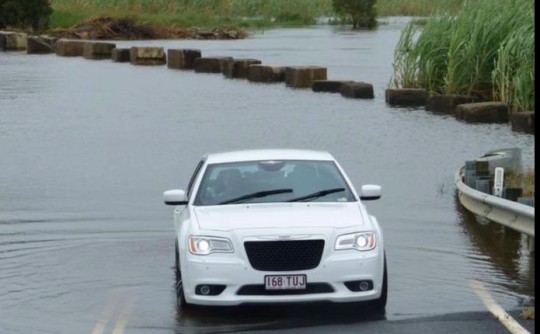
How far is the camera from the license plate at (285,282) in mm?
12070

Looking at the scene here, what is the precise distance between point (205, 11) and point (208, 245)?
93051 millimetres

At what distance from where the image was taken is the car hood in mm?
12383

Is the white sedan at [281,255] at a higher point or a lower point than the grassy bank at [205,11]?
higher

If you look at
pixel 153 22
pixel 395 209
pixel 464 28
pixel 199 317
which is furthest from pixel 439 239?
pixel 153 22

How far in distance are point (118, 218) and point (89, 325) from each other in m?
7.61

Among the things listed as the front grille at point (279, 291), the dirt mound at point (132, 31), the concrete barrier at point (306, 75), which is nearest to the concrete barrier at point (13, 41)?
the dirt mound at point (132, 31)

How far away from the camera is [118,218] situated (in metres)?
19.8

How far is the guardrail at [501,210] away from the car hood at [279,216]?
9.20ft

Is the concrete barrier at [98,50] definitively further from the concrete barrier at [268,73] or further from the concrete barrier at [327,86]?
the concrete barrier at [327,86]

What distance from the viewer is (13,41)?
76438 mm

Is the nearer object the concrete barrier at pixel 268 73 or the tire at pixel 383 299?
the tire at pixel 383 299

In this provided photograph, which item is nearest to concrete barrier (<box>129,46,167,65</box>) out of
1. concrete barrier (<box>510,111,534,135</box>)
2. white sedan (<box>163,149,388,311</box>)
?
concrete barrier (<box>510,111,534,135</box>)

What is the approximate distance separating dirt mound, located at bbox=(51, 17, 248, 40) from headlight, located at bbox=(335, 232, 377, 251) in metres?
73.1

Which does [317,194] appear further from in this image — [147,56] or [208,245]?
[147,56]
